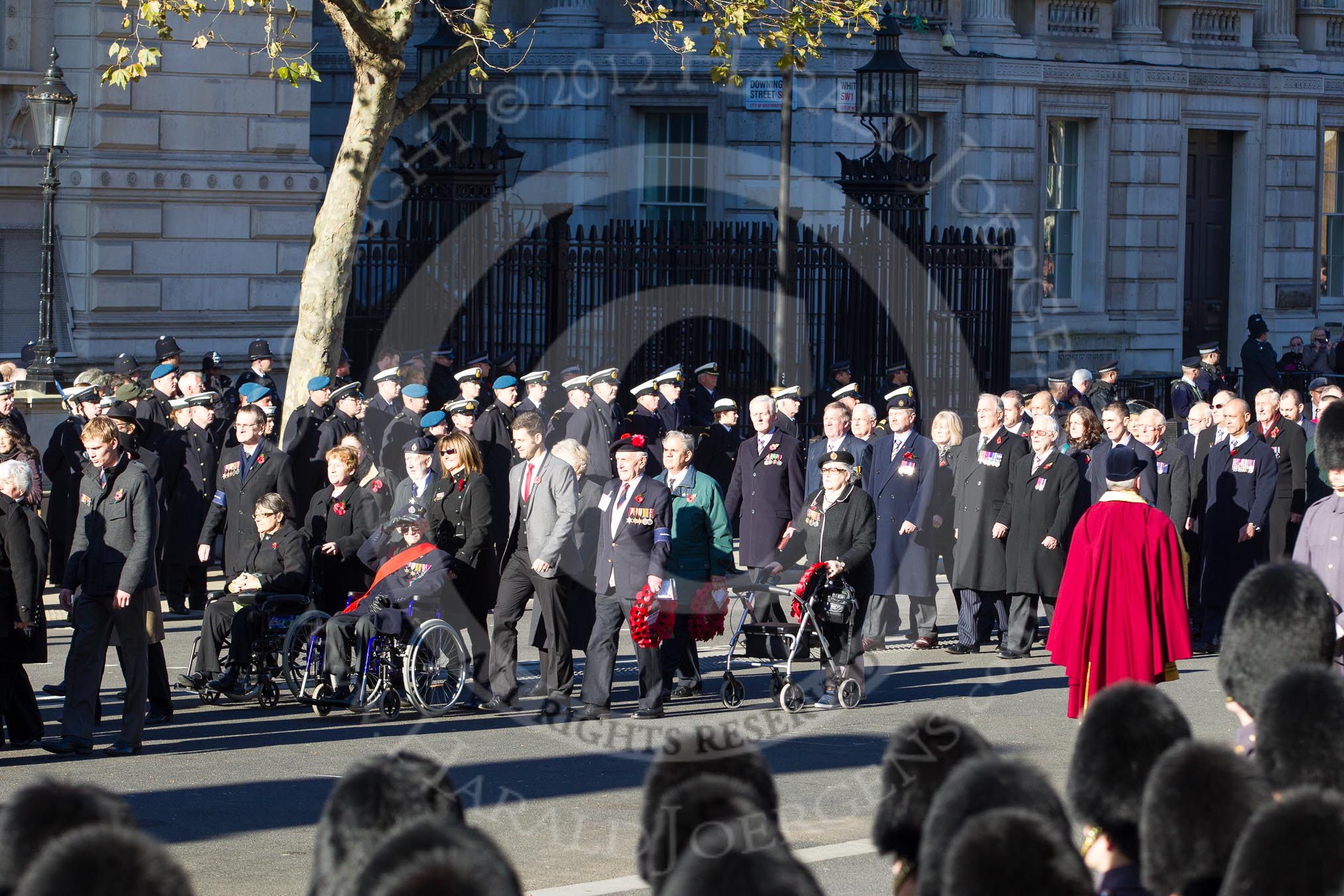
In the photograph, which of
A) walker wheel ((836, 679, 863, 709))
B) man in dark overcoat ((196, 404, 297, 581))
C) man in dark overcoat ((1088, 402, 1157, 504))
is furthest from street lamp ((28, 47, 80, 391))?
man in dark overcoat ((1088, 402, 1157, 504))

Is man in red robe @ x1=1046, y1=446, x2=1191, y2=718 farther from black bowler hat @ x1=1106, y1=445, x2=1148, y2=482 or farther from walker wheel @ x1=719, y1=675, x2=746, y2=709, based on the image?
walker wheel @ x1=719, y1=675, x2=746, y2=709

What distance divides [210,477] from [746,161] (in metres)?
15.1

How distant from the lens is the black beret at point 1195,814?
14.6ft

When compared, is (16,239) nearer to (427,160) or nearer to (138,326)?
(138,326)

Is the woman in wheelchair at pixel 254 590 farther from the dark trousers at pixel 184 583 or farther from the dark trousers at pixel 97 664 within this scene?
the dark trousers at pixel 184 583

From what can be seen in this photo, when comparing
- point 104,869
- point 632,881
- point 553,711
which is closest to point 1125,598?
point 632,881

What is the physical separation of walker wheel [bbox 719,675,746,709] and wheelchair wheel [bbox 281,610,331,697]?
2479 millimetres

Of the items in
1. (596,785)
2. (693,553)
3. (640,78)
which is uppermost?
(640,78)

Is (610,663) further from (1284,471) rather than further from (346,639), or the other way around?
(1284,471)

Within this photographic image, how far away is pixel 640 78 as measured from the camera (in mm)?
28984

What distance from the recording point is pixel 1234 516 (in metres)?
14.4

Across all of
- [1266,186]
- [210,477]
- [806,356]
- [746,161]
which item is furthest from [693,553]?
[1266,186]

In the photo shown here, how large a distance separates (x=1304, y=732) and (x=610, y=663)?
6.61 m

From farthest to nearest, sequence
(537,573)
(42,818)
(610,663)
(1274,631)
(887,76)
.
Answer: (887,76)
(537,573)
(610,663)
(1274,631)
(42,818)
